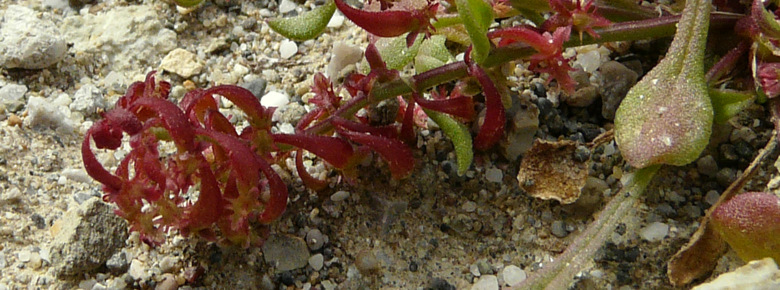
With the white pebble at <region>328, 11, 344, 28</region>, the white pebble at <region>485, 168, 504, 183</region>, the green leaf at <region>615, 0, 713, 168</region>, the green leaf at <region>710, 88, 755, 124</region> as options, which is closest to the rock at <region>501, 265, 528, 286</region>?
the white pebble at <region>485, 168, 504, 183</region>

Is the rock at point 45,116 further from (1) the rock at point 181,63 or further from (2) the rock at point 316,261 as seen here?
(2) the rock at point 316,261

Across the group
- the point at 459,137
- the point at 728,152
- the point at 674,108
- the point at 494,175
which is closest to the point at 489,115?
the point at 459,137

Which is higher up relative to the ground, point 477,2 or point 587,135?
point 477,2

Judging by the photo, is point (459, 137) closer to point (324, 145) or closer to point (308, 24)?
point (324, 145)

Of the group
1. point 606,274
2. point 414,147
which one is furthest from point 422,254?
point 606,274

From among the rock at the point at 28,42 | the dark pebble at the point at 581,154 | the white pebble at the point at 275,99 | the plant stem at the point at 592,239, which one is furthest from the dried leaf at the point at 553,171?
the rock at the point at 28,42

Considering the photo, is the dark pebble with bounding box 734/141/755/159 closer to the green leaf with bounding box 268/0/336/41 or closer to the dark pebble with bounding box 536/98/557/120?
the dark pebble with bounding box 536/98/557/120

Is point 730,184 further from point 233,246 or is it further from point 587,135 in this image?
point 233,246
